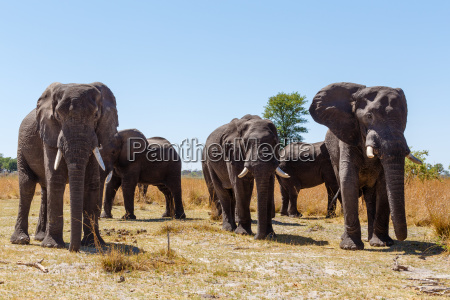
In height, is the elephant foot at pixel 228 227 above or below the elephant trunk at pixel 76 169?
Answer: below

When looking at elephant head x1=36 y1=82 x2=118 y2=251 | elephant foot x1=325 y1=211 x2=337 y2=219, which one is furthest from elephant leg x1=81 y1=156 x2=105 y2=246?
elephant foot x1=325 y1=211 x2=337 y2=219

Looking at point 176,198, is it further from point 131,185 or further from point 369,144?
point 369,144

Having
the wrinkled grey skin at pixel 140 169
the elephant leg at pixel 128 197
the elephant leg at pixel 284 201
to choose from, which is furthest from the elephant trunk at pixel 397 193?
the elephant leg at pixel 284 201

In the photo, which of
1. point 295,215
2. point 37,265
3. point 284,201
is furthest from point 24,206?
point 284,201

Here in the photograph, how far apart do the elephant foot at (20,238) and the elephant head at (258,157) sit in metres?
4.11

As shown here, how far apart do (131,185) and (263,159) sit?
680cm

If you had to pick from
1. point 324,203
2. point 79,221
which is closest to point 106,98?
point 79,221

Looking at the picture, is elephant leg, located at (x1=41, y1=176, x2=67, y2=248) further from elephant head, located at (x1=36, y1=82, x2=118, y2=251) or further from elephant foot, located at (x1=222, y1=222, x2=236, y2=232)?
elephant foot, located at (x1=222, y1=222, x2=236, y2=232)

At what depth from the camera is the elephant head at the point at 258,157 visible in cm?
943

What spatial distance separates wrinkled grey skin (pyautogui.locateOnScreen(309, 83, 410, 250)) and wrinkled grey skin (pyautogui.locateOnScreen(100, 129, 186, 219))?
22.7ft

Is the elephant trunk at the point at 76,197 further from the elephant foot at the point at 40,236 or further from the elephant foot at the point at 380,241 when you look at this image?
the elephant foot at the point at 380,241

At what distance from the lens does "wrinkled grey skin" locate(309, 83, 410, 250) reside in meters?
7.70

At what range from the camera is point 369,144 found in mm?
7973

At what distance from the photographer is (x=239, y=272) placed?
21.8 feet
